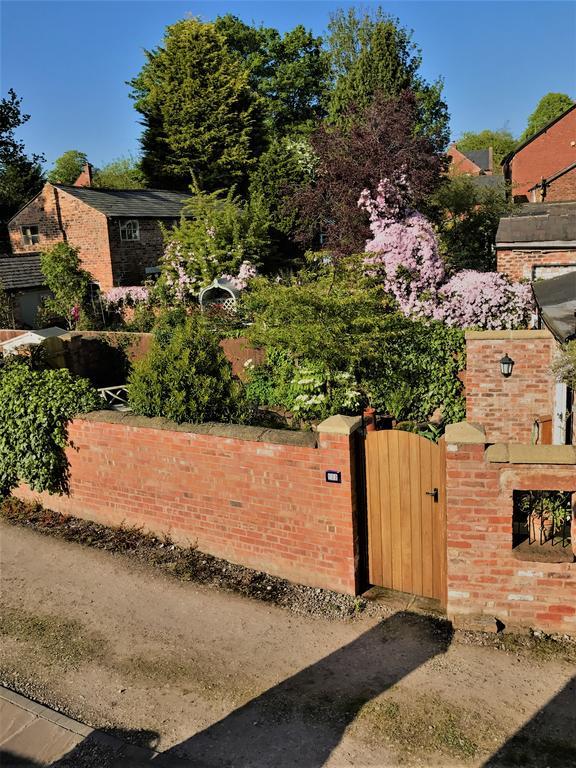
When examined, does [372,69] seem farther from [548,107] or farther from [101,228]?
[548,107]

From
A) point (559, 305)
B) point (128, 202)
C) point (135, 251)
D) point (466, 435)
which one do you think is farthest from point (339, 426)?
point (128, 202)

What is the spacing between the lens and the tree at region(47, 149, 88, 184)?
2824 inches

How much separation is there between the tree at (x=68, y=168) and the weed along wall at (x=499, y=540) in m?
73.5

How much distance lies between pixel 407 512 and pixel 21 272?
844 inches

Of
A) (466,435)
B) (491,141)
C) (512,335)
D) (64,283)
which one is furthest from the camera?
(491,141)

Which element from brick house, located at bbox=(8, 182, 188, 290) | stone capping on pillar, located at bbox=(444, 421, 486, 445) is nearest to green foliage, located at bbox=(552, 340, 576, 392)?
stone capping on pillar, located at bbox=(444, 421, 486, 445)

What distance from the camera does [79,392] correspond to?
833 cm

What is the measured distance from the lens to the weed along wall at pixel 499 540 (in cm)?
531

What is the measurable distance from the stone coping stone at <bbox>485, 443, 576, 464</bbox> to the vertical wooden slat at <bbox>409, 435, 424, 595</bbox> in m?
0.72

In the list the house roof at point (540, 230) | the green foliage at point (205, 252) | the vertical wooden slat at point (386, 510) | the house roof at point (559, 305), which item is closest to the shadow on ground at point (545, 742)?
the vertical wooden slat at point (386, 510)

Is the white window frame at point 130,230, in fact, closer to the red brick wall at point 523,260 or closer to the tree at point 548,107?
the red brick wall at point 523,260

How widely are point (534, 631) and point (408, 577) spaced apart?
4.16 feet

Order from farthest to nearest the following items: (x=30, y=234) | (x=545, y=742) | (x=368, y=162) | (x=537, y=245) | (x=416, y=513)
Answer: (x=30, y=234) → (x=368, y=162) → (x=537, y=245) → (x=416, y=513) → (x=545, y=742)

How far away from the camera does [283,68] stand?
3947cm
